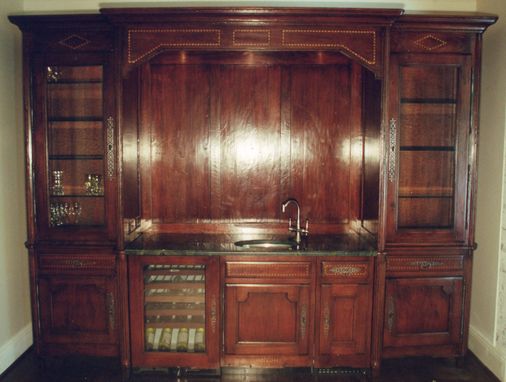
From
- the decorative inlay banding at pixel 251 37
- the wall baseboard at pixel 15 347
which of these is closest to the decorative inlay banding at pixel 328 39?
the decorative inlay banding at pixel 251 37

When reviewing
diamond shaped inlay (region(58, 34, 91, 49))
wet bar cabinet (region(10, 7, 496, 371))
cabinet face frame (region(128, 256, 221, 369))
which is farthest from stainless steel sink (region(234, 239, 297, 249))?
diamond shaped inlay (region(58, 34, 91, 49))

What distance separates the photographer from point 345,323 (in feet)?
8.43

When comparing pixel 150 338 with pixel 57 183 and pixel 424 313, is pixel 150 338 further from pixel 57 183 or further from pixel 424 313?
pixel 424 313

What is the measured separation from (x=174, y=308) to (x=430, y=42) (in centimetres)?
243

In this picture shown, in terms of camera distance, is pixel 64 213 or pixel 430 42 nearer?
pixel 430 42

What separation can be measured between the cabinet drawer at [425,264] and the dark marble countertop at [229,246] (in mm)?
187

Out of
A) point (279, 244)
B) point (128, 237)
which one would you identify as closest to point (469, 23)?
point (279, 244)

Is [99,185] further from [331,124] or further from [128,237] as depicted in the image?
[331,124]

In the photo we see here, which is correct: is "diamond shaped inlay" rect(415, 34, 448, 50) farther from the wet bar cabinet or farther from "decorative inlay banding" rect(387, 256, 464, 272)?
"decorative inlay banding" rect(387, 256, 464, 272)

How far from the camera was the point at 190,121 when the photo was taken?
10.0ft

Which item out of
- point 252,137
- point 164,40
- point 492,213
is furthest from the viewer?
point 252,137

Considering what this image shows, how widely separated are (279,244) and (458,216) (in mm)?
1235

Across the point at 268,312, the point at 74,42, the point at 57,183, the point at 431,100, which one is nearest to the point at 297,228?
the point at 268,312

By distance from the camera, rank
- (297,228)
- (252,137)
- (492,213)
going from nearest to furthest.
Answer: (492,213), (297,228), (252,137)
